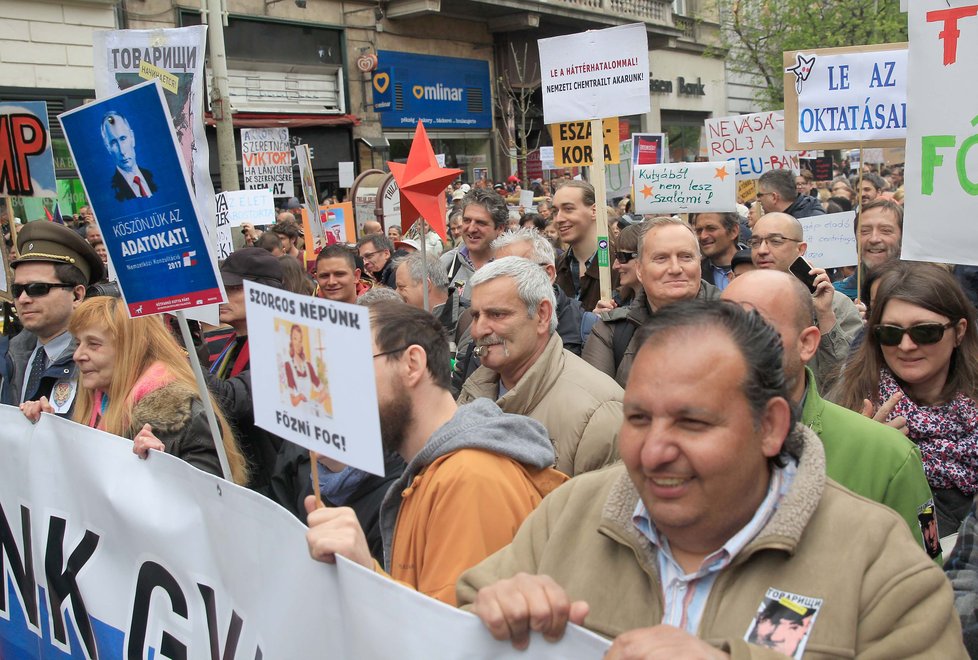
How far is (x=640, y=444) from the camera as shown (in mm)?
1764

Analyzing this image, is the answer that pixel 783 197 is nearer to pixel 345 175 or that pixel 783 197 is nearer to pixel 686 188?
pixel 686 188

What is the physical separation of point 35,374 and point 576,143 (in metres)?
4.28

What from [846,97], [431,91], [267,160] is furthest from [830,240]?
[431,91]

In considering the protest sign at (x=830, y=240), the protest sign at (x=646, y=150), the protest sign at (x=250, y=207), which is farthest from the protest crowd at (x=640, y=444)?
the protest sign at (x=646, y=150)

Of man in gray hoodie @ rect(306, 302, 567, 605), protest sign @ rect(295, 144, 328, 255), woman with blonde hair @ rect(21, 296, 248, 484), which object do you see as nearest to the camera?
man in gray hoodie @ rect(306, 302, 567, 605)

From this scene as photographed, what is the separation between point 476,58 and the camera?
1039 inches

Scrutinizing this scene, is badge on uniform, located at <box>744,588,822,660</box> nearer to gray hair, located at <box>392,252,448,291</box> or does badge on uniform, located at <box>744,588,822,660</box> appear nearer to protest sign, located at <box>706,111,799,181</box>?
gray hair, located at <box>392,252,448,291</box>

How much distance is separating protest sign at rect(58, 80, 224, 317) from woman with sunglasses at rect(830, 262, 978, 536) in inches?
84.4

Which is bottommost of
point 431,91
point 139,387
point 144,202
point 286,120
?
point 139,387

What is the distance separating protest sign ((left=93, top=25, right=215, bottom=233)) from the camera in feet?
18.2

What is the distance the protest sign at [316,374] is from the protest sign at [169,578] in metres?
0.21

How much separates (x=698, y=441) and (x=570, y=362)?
5.89 ft

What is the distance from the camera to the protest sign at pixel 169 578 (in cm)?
194

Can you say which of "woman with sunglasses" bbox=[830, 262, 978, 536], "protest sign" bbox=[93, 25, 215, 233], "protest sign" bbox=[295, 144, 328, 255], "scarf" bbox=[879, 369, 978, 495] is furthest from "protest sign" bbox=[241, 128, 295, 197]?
"scarf" bbox=[879, 369, 978, 495]
